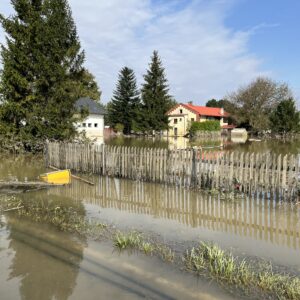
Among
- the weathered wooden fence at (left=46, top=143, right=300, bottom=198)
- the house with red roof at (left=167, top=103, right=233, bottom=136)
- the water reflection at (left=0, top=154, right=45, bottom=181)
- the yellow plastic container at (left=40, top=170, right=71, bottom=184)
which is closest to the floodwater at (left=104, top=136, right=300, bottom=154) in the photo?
the water reflection at (left=0, top=154, right=45, bottom=181)

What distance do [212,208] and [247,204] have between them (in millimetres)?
1105

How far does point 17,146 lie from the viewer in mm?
20125

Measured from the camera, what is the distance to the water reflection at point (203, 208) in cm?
723

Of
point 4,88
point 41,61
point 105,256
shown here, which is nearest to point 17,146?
point 4,88

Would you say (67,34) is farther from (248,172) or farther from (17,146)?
(248,172)

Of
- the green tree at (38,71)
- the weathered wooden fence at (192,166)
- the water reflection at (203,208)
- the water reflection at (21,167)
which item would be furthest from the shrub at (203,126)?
the water reflection at (203,208)

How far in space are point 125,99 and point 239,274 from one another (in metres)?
60.7

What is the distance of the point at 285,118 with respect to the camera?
5272cm

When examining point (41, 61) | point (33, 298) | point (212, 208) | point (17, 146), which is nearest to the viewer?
point (33, 298)

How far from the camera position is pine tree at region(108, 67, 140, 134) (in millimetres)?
63719

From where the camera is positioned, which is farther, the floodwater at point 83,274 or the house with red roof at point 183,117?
the house with red roof at point 183,117

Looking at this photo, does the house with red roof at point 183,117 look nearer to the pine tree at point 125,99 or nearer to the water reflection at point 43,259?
the pine tree at point 125,99

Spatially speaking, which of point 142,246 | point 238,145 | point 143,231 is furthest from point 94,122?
point 142,246

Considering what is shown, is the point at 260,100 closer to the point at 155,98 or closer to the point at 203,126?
the point at 203,126
